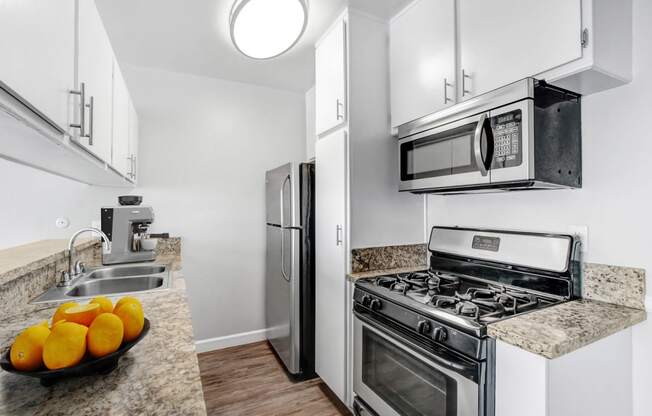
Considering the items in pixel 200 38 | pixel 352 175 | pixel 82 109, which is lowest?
pixel 352 175

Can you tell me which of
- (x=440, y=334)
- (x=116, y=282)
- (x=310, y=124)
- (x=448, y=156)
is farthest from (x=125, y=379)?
(x=310, y=124)

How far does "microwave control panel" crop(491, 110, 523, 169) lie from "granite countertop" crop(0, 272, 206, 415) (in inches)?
53.1

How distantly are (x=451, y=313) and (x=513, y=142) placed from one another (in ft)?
2.42

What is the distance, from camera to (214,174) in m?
3.03

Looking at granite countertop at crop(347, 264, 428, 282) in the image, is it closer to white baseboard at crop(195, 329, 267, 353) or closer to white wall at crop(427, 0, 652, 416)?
white wall at crop(427, 0, 652, 416)

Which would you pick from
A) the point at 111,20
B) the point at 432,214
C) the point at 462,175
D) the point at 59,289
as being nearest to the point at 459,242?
the point at 432,214

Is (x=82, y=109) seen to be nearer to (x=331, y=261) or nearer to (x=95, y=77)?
(x=95, y=77)

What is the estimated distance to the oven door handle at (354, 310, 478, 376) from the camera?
3.78ft

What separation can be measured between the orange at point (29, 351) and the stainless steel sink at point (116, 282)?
887 millimetres

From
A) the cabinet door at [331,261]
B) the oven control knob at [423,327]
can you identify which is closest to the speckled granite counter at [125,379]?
the oven control knob at [423,327]

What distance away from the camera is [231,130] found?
311cm

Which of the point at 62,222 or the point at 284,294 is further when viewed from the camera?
the point at 284,294

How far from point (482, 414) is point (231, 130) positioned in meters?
2.87

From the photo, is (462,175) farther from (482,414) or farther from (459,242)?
(482,414)
